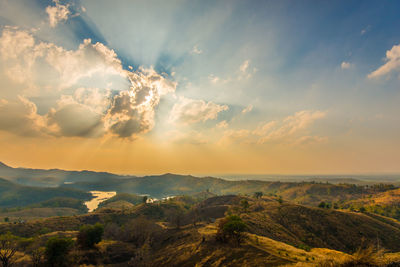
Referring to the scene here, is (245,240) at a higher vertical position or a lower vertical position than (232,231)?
lower

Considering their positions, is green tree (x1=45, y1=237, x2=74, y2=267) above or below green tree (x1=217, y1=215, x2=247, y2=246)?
below

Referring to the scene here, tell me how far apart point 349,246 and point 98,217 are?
17294 centimetres

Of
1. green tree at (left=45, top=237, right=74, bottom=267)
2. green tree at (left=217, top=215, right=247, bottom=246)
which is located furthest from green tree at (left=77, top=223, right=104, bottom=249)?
green tree at (left=217, top=215, right=247, bottom=246)

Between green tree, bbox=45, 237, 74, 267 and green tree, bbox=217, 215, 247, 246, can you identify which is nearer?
green tree, bbox=217, 215, 247, 246

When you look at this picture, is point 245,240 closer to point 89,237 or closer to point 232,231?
point 232,231

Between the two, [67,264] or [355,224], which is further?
[355,224]

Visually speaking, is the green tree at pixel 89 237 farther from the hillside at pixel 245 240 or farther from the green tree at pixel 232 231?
the green tree at pixel 232 231

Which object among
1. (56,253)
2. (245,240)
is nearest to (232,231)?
(245,240)

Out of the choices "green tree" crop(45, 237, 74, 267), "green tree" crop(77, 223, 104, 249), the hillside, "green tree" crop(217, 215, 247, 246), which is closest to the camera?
the hillside

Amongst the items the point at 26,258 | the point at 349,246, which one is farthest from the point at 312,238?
the point at 26,258

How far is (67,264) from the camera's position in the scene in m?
53.9

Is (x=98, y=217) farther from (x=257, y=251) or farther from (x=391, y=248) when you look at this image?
(x=391, y=248)

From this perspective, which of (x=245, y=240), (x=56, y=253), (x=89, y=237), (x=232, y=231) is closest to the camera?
(x=245, y=240)

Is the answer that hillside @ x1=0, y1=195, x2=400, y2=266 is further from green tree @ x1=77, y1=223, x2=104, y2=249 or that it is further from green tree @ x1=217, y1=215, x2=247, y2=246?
green tree @ x1=77, y1=223, x2=104, y2=249
